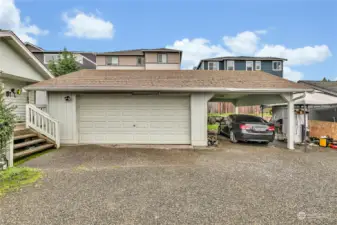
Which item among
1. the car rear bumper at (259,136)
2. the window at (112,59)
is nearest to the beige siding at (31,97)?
the car rear bumper at (259,136)

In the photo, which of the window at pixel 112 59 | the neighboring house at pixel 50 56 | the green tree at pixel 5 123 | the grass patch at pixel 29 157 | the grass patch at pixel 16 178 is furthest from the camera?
the neighboring house at pixel 50 56

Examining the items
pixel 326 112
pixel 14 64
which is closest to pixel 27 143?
pixel 14 64

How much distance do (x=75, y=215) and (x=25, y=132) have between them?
5.81m

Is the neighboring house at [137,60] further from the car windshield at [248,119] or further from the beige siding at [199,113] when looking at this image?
the beige siding at [199,113]

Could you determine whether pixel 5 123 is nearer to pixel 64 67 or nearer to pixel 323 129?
pixel 323 129

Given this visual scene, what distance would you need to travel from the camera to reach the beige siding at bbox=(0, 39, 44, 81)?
8.12 metres

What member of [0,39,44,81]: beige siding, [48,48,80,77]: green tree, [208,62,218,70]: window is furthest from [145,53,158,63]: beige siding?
[0,39,44,81]: beige siding

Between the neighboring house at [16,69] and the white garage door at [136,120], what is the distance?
11.2 ft

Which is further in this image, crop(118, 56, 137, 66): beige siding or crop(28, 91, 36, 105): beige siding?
crop(118, 56, 137, 66): beige siding

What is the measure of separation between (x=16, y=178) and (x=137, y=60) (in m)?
22.5

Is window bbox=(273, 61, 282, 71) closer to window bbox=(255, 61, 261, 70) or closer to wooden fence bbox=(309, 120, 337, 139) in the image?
window bbox=(255, 61, 261, 70)

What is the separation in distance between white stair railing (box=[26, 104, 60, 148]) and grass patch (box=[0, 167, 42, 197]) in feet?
8.75

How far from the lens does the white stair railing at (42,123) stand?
7.36m

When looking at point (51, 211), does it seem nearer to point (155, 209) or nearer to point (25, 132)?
point (155, 209)
